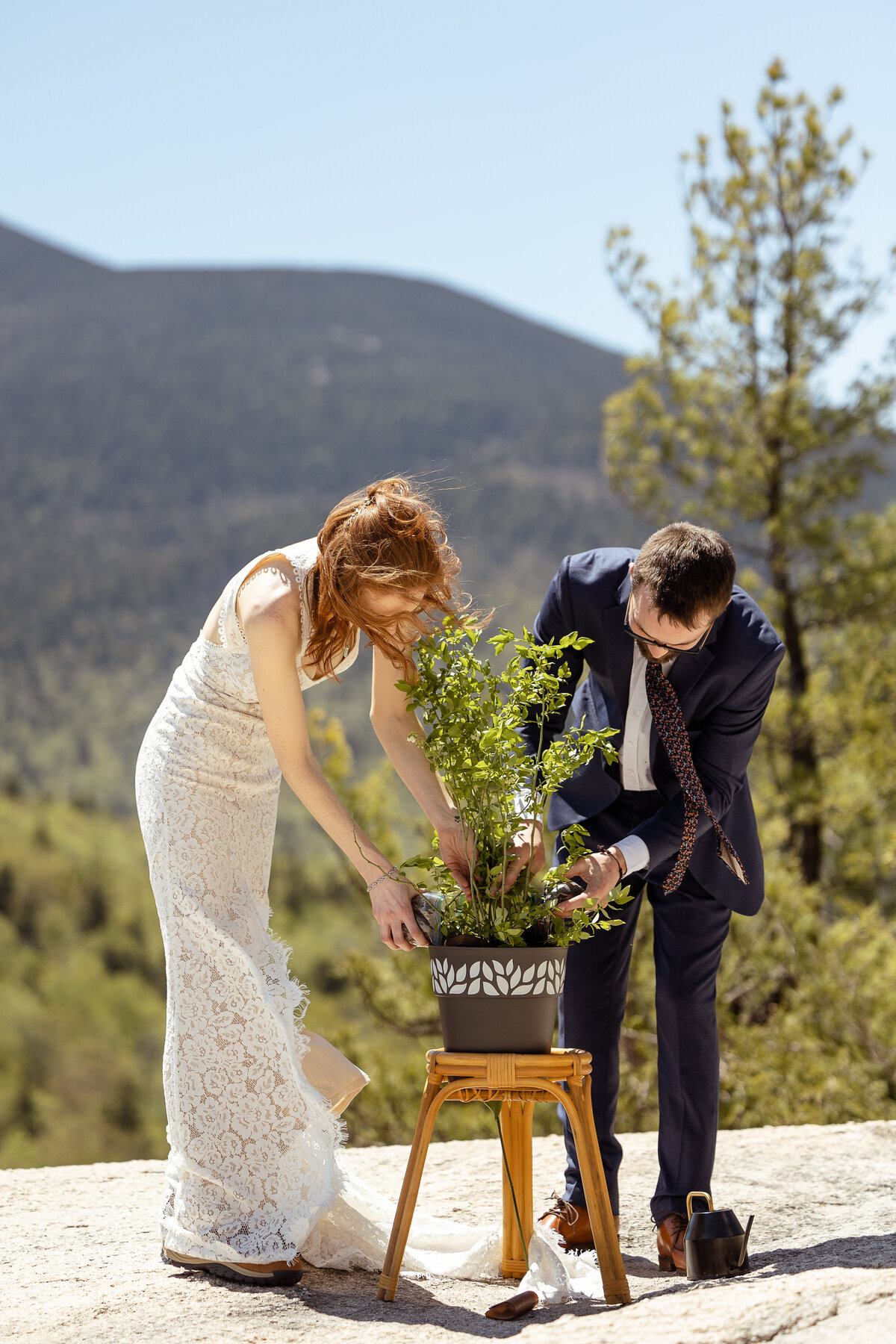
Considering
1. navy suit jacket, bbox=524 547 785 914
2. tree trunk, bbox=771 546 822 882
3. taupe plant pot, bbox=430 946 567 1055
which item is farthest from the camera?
tree trunk, bbox=771 546 822 882

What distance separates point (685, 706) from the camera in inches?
92.9

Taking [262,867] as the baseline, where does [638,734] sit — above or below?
above

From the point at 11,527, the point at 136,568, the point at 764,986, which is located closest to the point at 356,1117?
the point at 764,986

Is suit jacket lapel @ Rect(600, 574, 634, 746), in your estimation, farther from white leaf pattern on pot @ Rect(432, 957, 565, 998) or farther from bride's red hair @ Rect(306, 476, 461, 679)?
white leaf pattern on pot @ Rect(432, 957, 565, 998)

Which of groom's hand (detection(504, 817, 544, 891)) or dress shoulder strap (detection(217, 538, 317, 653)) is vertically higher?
dress shoulder strap (detection(217, 538, 317, 653))

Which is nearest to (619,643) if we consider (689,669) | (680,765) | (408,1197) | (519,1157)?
(689,669)

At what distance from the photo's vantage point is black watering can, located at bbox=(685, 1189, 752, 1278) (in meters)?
2.13

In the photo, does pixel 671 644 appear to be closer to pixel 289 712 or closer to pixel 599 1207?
pixel 289 712

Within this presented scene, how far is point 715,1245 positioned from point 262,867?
110 centimetres

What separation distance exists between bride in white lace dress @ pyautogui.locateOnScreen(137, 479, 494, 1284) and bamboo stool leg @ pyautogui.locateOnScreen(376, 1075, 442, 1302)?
0.17 metres

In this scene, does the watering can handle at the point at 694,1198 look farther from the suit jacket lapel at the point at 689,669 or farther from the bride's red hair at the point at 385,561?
the bride's red hair at the point at 385,561

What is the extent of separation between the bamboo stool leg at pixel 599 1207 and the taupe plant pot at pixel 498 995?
0.14m

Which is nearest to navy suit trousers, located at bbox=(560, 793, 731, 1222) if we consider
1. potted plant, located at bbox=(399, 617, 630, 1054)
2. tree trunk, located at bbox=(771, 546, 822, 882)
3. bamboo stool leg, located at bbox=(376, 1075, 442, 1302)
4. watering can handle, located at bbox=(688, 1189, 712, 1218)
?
watering can handle, located at bbox=(688, 1189, 712, 1218)

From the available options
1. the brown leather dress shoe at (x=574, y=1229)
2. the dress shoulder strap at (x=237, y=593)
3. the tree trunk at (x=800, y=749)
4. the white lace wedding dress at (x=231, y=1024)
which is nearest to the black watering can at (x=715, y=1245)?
the brown leather dress shoe at (x=574, y=1229)
